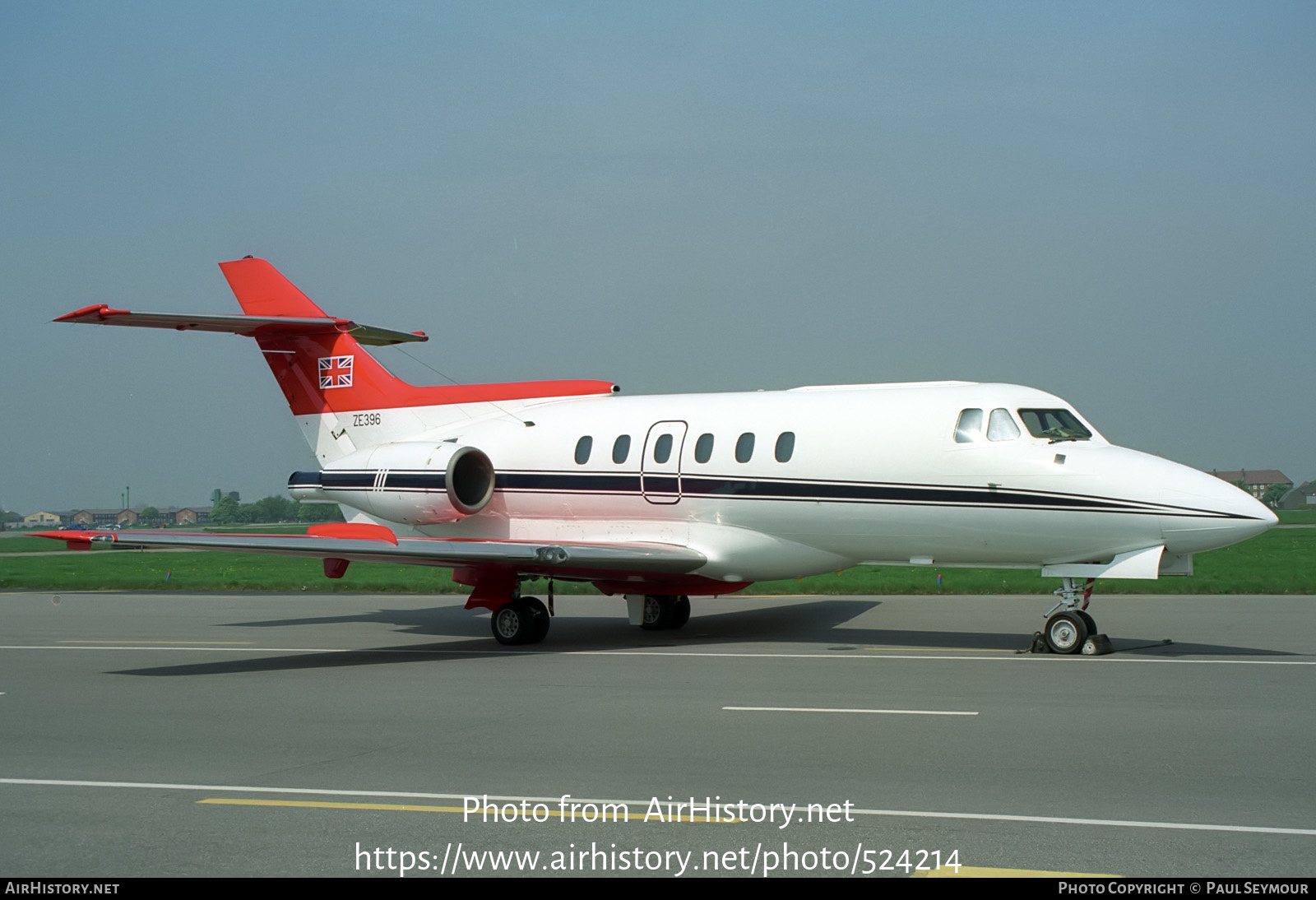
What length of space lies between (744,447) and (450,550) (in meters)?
4.00

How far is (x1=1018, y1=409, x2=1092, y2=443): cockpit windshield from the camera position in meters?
13.6

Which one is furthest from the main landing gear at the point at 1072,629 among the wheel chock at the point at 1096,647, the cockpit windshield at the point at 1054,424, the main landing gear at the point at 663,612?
the main landing gear at the point at 663,612

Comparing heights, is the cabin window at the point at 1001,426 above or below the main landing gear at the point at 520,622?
above

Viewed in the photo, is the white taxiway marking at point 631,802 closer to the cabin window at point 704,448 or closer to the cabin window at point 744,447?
the cabin window at point 744,447

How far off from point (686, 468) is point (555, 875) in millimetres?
10448

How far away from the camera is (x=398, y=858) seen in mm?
5762

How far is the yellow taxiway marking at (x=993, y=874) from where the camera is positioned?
17.1ft

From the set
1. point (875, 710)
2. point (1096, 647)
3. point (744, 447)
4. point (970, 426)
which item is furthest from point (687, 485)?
point (875, 710)

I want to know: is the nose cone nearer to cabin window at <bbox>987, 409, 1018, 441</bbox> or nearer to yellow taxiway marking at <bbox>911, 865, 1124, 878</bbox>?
cabin window at <bbox>987, 409, 1018, 441</bbox>

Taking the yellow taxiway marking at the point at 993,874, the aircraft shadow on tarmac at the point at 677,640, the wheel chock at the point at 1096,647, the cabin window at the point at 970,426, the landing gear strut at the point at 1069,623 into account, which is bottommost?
the aircraft shadow on tarmac at the point at 677,640

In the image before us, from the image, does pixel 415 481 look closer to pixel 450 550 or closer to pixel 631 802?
pixel 450 550

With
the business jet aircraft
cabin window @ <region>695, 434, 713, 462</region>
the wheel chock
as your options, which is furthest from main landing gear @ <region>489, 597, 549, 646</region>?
the wheel chock

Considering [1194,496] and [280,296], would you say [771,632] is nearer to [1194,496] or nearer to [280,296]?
[1194,496]

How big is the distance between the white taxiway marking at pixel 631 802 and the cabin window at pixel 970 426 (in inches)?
314
